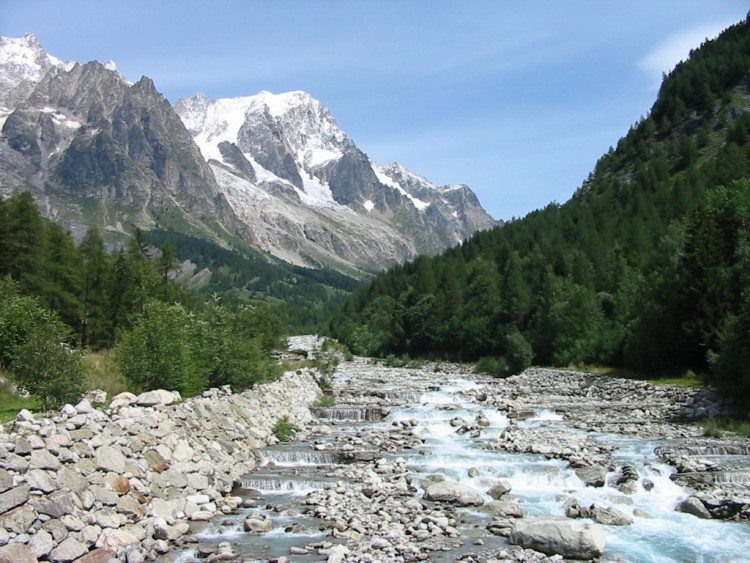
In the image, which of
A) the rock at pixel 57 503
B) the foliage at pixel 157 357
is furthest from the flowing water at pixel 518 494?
the foliage at pixel 157 357

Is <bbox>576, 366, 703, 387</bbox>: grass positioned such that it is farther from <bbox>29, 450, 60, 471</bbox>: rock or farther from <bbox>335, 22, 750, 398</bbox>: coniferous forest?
<bbox>29, 450, 60, 471</bbox>: rock

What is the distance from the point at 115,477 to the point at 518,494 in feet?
47.8

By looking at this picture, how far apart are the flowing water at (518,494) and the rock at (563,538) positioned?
0.50 metres

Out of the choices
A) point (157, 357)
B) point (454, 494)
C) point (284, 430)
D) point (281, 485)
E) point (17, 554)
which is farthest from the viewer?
point (284, 430)

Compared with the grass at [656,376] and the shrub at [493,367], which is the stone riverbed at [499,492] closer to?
the grass at [656,376]

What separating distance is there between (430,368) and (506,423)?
52.9m

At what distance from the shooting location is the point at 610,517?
20.7 m

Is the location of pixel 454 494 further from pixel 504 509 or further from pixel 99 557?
pixel 99 557

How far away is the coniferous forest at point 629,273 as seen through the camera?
49953mm

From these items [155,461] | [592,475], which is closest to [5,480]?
[155,461]

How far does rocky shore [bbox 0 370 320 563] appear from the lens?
1655 centimetres

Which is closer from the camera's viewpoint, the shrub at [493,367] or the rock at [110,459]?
the rock at [110,459]

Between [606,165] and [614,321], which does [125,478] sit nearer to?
[614,321]

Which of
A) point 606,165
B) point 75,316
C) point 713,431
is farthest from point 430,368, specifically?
point 606,165
